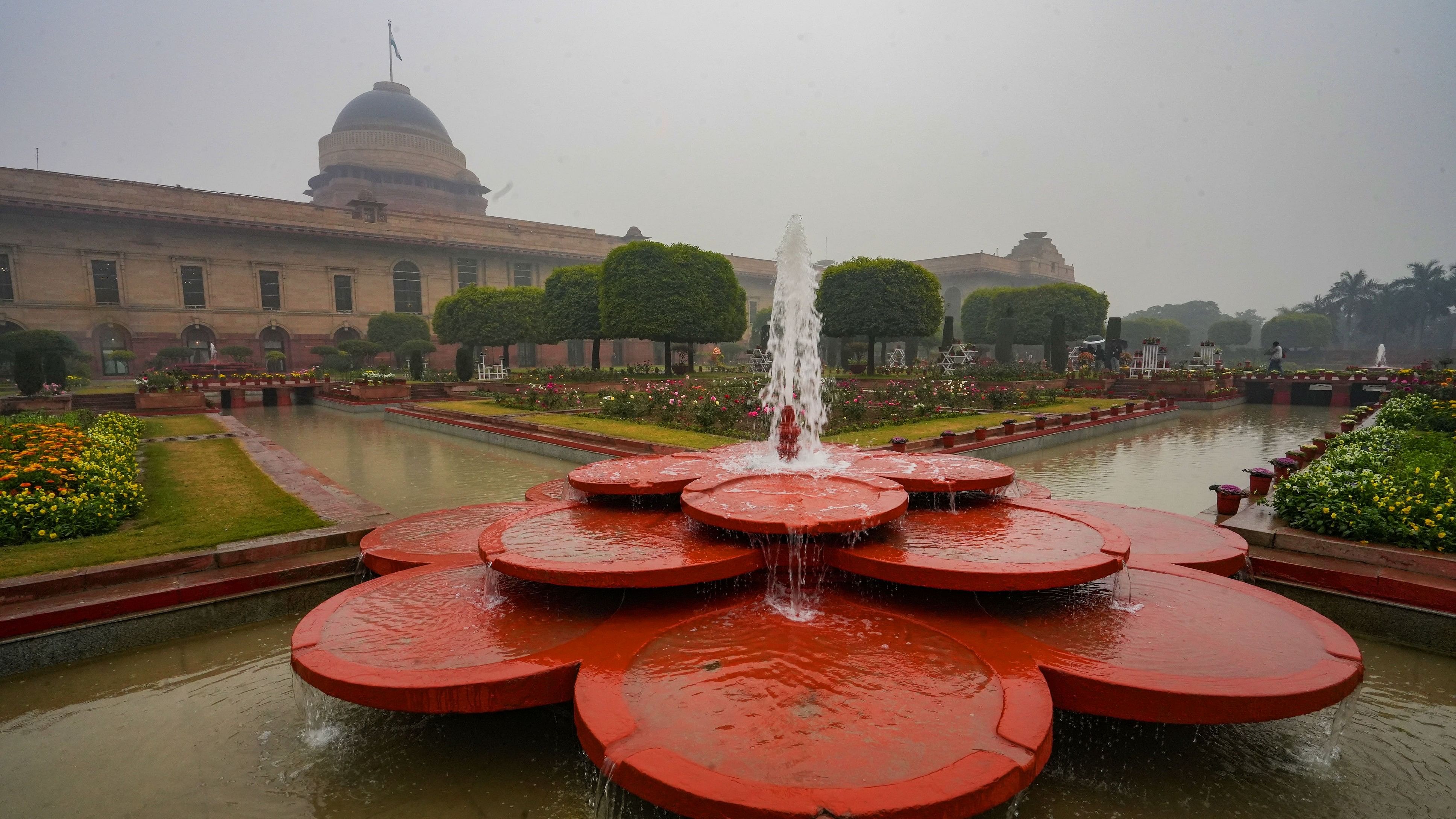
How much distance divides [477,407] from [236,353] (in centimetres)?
1937

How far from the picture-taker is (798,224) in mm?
7680

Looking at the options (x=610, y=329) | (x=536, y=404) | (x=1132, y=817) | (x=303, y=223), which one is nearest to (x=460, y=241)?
(x=303, y=223)

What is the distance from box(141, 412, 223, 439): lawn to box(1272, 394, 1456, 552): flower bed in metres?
15.5

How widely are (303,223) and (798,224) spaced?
→ 3468 centimetres

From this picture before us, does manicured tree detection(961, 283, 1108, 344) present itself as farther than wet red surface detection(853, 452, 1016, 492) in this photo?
Yes

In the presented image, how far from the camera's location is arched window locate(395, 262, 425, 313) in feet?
120

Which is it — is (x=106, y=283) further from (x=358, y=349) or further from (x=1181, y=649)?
(x=1181, y=649)

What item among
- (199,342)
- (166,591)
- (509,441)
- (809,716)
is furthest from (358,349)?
(809,716)

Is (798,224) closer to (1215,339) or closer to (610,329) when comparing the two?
(610,329)

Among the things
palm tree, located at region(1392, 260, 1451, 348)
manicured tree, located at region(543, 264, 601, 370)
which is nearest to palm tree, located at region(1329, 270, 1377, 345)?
palm tree, located at region(1392, 260, 1451, 348)

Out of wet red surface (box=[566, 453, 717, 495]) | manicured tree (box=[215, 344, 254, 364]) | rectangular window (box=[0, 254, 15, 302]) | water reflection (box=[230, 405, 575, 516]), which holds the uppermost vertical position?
rectangular window (box=[0, 254, 15, 302])

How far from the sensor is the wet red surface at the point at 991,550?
11.2 ft

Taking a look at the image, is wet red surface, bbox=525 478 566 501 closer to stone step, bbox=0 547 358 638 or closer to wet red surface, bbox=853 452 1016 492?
stone step, bbox=0 547 358 638

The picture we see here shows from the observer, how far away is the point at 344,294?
1380 inches
